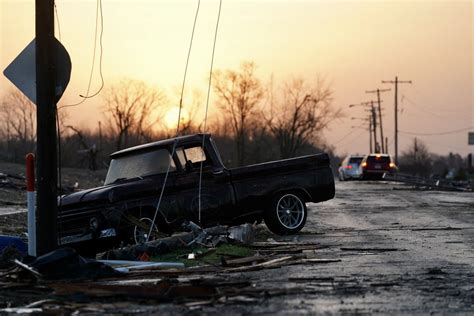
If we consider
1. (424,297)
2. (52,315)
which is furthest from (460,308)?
(52,315)

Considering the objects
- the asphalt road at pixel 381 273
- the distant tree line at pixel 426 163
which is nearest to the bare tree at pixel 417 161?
the distant tree line at pixel 426 163

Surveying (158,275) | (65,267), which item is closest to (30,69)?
(65,267)

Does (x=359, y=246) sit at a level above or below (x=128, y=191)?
below

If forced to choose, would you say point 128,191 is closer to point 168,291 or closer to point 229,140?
point 168,291

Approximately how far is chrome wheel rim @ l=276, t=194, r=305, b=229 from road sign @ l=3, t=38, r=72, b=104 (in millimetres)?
6125

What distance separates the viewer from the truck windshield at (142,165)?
1441 cm

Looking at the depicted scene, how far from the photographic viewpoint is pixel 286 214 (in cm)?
1543

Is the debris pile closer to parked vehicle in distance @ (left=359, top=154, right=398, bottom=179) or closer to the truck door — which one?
the truck door

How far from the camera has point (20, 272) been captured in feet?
29.2

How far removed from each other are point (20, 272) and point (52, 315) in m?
2.23

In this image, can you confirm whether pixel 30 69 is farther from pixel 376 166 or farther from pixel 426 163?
pixel 426 163

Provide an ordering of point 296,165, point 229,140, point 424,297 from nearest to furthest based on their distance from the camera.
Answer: point 424,297 → point 296,165 → point 229,140

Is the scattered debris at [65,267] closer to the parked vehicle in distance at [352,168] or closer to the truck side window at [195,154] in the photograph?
the truck side window at [195,154]

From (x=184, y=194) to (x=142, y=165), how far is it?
941mm
